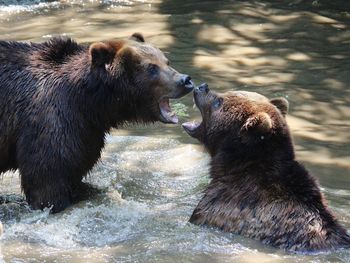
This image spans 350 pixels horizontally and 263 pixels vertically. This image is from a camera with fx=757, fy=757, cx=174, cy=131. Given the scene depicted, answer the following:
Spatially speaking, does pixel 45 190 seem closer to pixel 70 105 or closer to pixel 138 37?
pixel 70 105

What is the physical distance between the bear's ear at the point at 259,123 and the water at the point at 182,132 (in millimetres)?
1088

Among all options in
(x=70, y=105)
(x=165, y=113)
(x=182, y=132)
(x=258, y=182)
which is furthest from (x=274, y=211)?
(x=182, y=132)

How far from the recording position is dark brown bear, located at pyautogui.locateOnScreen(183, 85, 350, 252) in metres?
7.20

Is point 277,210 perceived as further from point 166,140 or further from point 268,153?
point 166,140

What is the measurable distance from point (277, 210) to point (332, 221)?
20.9 inches

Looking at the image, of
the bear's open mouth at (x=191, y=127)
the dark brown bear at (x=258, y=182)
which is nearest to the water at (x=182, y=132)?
the dark brown bear at (x=258, y=182)

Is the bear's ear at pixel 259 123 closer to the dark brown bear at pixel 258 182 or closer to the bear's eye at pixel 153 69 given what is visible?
the dark brown bear at pixel 258 182

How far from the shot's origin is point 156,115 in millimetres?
8555

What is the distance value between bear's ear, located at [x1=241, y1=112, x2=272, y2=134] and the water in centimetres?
109

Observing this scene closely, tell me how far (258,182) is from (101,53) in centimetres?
224

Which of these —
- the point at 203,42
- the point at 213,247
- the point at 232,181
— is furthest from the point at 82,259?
the point at 203,42

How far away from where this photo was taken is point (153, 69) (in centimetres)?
840

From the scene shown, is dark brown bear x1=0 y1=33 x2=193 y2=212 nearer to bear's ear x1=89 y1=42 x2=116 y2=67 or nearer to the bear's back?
bear's ear x1=89 y1=42 x2=116 y2=67

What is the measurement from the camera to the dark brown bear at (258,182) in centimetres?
720
